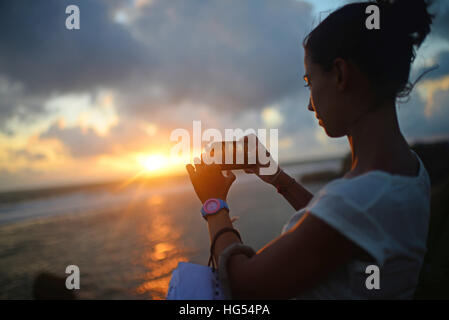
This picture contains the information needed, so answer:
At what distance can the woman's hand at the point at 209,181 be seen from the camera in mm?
1646

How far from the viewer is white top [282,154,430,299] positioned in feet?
3.05

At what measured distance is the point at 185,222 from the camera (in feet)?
31.1

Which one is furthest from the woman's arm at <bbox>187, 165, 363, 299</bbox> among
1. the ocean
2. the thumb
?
the ocean

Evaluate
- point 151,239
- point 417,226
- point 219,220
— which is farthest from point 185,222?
point 417,226

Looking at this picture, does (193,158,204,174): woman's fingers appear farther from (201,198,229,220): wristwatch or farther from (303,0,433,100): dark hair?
(303,0,433,100): dark hair

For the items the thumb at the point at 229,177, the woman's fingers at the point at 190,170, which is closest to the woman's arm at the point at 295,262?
the thumb at the point at 229,177

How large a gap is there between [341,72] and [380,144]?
1.37ft

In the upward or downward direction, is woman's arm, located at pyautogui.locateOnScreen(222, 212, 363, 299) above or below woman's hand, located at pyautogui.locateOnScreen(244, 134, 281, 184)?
below

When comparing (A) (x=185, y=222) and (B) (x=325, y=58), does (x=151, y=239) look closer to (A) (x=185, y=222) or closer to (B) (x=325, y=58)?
(A) (x=185, y=222)

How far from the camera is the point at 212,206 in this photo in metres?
1.51

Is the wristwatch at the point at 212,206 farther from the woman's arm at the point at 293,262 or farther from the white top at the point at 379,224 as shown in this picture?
the white top at the point at 379,224

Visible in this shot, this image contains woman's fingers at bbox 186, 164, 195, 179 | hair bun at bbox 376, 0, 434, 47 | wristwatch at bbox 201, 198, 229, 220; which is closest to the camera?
hair bun at bbox 376, 0, 434, 47

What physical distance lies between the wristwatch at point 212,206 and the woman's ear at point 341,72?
0.98 meters
